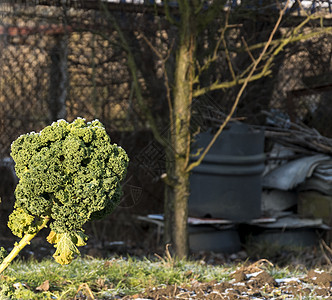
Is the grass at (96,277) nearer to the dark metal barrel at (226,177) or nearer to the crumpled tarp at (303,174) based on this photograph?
the dark metal barrel at (226,177)

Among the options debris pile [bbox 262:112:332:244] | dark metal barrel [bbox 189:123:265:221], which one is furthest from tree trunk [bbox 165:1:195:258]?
debris pile [bbox 262:112:332:244]

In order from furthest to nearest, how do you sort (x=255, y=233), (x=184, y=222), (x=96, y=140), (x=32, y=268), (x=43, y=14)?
(x=255, y=233)
(x=43, y=14)
(x=184, y=222)
(x=32, y=268)
(x=96, y=140)

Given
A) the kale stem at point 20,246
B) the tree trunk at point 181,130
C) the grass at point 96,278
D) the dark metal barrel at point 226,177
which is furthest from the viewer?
the dark metal barrel at point 226,177

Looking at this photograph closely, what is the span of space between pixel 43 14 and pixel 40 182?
3.07 m

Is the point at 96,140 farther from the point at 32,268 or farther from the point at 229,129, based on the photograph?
the point at 229,129

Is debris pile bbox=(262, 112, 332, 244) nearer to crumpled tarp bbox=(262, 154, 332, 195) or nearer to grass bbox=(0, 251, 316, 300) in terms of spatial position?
crumpled tarp bbox=(262, 154, 332, 195)

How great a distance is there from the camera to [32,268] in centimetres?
318

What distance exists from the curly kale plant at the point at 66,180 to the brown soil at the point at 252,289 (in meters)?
0.59

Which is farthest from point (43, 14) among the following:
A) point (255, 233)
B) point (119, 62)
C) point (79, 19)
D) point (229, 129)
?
point (255, 233)

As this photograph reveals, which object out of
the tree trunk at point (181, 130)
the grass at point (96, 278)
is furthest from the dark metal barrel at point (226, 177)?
the grass at point (96, 278)

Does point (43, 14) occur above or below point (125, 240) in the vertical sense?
above

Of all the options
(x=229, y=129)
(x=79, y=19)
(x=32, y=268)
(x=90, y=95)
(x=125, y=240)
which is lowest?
(x=125, y=240)

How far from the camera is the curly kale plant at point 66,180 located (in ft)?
6.88

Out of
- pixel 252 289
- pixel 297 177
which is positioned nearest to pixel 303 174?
pixel 297 177
